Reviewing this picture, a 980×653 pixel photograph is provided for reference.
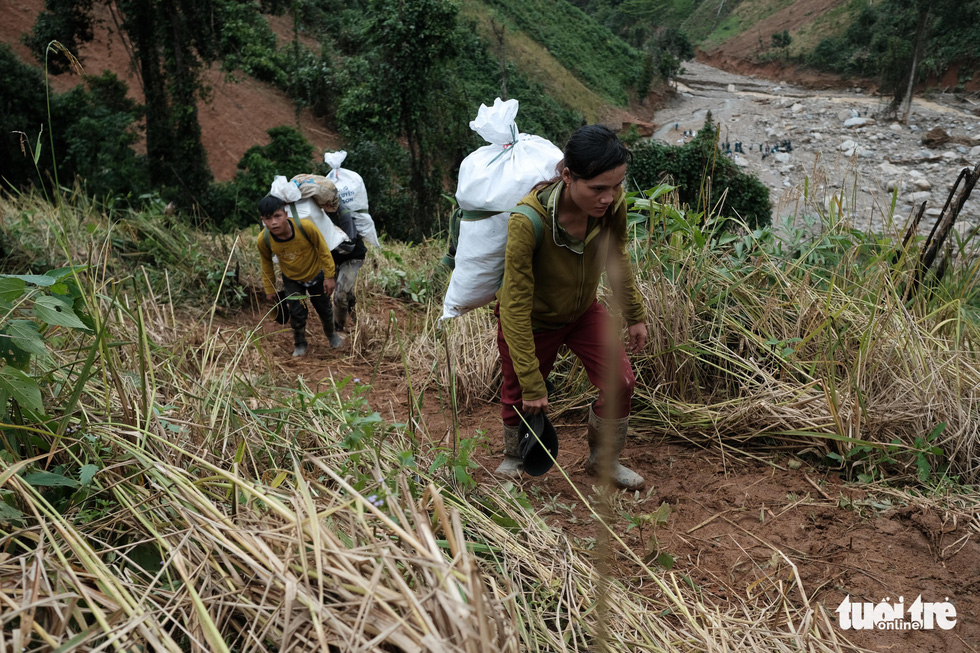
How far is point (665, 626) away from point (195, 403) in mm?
1515

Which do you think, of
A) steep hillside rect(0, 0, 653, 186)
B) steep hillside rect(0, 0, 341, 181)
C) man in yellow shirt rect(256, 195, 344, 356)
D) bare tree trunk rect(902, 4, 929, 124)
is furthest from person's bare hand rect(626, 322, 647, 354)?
bare tree trunk rect(902, 4, 929, 124)

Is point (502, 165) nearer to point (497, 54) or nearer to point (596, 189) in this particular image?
point (596, 189)

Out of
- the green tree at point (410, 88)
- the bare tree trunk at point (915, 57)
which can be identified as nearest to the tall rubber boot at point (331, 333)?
the green tree at point (410, 88)

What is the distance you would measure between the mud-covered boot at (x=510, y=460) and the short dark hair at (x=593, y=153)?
1170mm

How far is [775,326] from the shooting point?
10.8ft

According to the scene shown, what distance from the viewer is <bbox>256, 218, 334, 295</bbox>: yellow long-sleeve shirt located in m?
4.49

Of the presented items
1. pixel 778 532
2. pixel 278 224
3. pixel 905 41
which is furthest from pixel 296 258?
pixel 905 41

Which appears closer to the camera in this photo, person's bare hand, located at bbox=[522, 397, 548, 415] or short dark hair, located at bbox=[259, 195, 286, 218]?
person's bare hand, located at bbox=[522, 397, 548, 415]

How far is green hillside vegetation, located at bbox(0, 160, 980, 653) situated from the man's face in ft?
3.04

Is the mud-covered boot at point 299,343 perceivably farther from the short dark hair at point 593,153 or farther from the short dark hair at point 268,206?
the short dark hair at point 593,153

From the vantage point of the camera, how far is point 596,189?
82.9 inches

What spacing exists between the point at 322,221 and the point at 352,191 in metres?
0.44

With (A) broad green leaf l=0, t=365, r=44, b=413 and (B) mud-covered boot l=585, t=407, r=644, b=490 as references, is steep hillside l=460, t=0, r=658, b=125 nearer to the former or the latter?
(B) mud-covered boot l=585, t=407, r=644, b=490

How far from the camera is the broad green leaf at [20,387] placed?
1.57 metres
